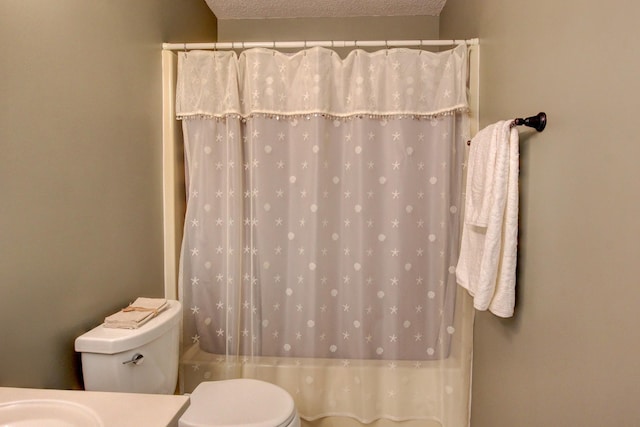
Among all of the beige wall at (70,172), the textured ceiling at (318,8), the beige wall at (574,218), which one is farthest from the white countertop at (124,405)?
the textured ceiling at (318,8)

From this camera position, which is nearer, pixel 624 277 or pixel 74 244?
pixel 624 277

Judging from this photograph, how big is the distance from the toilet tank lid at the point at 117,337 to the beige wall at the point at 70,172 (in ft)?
0.29

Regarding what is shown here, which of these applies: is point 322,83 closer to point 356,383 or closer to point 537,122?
point 537,122

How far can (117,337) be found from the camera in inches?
46.3

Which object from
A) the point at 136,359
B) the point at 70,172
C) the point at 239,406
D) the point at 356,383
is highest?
the point at 70,172

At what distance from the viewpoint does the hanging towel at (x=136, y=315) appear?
125 centimetres

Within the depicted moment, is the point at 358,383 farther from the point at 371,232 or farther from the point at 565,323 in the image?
the point at 565,323

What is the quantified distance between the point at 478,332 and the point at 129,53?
6.42 feet

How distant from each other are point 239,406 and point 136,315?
1.71 ft

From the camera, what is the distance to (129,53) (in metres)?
1.52

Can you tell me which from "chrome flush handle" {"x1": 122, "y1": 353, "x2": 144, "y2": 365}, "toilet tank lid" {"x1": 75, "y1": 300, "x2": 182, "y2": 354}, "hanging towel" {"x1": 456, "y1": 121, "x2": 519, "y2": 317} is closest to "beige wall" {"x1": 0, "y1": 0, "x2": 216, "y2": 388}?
"toilet tank lid" {"x1": 75, "y1": 300, "x2": 182, "y2": 354}

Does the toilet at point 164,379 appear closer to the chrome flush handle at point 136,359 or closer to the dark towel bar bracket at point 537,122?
the chrome flush handle at point 136,359

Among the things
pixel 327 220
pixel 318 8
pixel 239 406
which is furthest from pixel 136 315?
pixel 318 8

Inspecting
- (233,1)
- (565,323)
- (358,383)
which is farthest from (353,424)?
(233,1)
